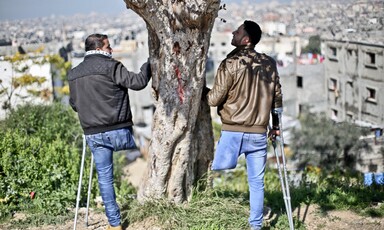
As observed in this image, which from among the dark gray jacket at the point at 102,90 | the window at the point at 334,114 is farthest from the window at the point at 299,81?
the dark gray jacket at the point at 102,90

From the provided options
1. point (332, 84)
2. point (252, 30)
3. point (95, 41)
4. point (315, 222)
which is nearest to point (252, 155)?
point (252, 30)

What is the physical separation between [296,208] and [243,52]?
7.93 feet

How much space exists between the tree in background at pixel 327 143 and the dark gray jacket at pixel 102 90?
16.5m

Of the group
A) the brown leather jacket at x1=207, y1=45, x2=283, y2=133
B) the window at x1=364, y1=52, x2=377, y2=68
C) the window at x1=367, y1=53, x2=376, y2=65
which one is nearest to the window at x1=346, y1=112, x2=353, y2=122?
the window at x1=364, y1=52, x2=377, y2=68

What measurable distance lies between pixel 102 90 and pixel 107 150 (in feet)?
2.19

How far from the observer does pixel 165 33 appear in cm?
466

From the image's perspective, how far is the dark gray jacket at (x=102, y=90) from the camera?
4492 millimetres

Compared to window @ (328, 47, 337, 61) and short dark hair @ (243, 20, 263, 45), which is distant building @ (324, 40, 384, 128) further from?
short dark hair @ (243, 20, 263, 45)

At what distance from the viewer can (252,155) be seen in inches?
182

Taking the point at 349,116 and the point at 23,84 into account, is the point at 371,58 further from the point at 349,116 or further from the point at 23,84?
the point at 23,84

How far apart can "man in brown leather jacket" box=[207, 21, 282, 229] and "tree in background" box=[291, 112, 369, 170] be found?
15821mm

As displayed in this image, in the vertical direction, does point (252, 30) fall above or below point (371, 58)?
above

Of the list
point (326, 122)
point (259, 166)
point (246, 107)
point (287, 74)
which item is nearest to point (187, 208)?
point (259, 166)

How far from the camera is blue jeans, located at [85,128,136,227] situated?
4.65 metres
